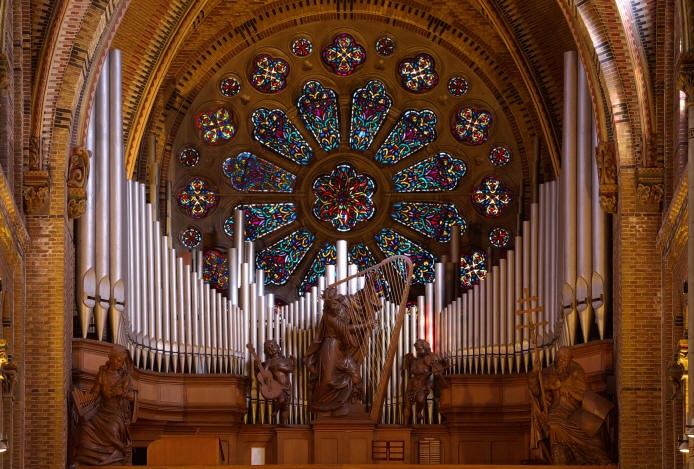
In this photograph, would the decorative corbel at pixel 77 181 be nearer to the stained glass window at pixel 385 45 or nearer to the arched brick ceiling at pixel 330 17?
the arched brick ceiling at pixel 330 17

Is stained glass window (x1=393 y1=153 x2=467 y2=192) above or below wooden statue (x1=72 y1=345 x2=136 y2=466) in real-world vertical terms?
above

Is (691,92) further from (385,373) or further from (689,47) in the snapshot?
(385,373)

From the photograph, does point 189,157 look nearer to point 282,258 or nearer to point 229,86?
point 229,86

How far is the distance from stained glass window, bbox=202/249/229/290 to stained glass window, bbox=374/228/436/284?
2579 mm

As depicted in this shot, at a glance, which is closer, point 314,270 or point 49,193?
point 49,193

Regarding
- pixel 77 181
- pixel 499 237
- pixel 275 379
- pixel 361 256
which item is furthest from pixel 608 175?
pixel 361 256

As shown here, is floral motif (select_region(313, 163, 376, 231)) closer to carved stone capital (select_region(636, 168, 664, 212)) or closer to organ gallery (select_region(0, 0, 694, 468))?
organ gallery (select_region(0, 0, 694, 468))

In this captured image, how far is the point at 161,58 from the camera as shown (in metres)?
32.7

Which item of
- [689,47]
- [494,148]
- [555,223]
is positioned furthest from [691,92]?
[494,148]

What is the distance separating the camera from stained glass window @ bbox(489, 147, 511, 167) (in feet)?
116

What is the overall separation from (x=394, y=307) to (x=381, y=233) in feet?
11.8

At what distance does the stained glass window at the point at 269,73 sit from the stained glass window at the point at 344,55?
2.41ft

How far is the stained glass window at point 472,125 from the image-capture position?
35.4m

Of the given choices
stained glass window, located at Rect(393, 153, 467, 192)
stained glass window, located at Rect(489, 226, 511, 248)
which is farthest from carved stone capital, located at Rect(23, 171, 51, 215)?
stained glass window, located at Rect(489, 226, 511, 248)
